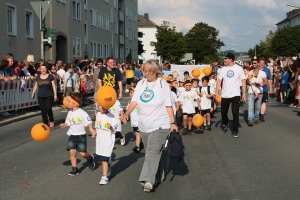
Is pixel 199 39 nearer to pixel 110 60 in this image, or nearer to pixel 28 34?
pixel 28 34

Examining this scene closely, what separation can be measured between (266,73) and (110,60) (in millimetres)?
5650

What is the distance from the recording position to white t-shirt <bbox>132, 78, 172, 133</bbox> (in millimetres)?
6531

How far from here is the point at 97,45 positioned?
171ft

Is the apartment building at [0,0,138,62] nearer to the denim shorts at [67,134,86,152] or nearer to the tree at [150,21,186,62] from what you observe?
the tree at [150,21,186,62]

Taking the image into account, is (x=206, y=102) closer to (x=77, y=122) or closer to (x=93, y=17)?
(x=77, y=122)

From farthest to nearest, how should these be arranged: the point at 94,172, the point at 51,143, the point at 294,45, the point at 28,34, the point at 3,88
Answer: the point at 294,45 < the point at 28,34 < the point at 3,88 < the point at 51,143 < the point at 94,172

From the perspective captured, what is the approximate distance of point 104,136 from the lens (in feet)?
23.6

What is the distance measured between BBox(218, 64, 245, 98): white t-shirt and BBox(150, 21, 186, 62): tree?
63731 mm

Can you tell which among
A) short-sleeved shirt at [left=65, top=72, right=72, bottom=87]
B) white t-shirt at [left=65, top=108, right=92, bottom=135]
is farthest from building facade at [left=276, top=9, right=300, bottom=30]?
white t-shirt at [left=65, top=108, right=92, bottom=135]

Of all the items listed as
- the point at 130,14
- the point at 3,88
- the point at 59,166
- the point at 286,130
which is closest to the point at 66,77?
the point at 3,88

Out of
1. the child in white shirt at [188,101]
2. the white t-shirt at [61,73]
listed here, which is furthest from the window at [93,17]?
the child in white shirt at [188,101]

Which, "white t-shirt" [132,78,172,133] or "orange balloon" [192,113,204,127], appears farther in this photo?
"orange balloon" [192,113,204,127]

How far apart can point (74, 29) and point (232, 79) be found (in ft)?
103

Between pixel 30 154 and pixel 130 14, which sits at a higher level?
pixel 130 14
